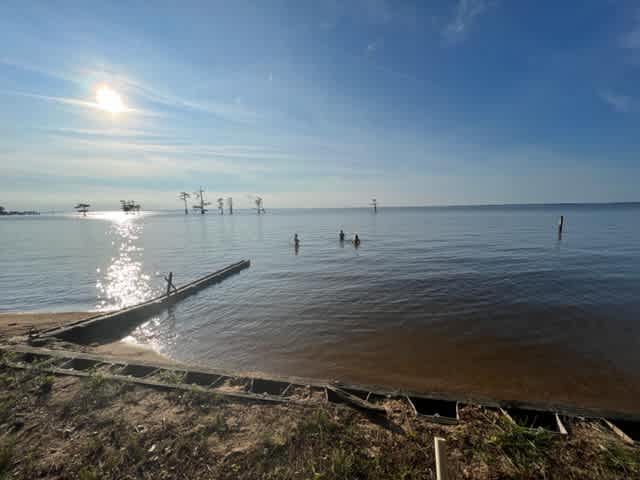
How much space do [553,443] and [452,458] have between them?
168 centimetres

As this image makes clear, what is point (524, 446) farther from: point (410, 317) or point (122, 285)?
point (122, 285)

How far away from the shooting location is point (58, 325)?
10.9m

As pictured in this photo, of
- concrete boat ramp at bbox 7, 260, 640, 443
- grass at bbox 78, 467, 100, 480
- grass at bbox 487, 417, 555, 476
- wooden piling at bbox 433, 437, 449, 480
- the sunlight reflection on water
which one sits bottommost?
the sunlight reflection on water

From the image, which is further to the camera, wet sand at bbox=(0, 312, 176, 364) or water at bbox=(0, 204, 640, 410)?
wet sand at bbox=(0, 312, 176, 364)

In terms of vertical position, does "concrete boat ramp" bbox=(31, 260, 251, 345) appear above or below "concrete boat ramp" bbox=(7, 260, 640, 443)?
below

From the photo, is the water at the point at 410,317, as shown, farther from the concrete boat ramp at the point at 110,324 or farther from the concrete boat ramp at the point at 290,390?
the concrete boat ramp at the point at 290,390

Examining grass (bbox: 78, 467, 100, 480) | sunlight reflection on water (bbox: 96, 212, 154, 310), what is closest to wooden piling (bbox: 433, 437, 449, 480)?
grass (bbox: 78, 467, 100, 480)

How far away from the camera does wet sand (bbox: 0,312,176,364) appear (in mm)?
9211

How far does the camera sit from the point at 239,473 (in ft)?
12.1

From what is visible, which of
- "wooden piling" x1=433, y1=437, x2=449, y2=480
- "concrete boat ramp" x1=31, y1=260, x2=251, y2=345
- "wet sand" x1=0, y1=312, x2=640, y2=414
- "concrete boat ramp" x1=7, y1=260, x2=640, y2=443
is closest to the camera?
"wooden piling" x1=433, y1=437, x2=449, y2=480

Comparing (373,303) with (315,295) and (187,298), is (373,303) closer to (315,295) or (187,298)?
(315,295)

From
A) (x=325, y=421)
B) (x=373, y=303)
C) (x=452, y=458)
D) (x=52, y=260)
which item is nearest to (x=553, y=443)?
(x=452, y=458)

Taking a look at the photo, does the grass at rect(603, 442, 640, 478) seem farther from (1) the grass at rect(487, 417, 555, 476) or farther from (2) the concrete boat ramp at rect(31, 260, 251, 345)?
(2) the concrete boat ramp at rect(31, 260, 251, 345)

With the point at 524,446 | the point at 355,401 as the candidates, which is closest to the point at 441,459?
the point at 524,446
